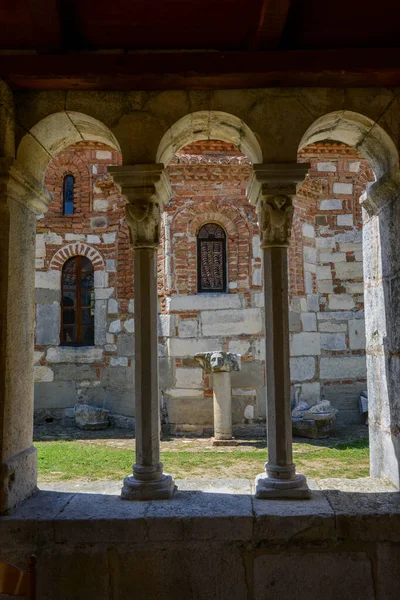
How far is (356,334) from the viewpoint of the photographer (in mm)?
9172

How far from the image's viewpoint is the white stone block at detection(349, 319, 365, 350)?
30.0 feet

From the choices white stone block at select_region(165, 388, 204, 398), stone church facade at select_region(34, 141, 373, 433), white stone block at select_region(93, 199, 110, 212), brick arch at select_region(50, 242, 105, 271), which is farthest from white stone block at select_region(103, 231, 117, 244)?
white stone block at select_region(165, 388, 204, 398)

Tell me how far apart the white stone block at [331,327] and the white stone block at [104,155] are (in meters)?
4.86

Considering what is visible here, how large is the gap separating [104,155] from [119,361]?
374 cm

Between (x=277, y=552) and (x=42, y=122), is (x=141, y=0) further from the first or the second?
(x=277, y=552)

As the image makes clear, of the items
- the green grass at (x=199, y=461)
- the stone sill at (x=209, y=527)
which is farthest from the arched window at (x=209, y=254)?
the stone sill at (x=209, y=527)

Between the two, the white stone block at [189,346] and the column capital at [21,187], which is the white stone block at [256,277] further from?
the column capital at [21,187]

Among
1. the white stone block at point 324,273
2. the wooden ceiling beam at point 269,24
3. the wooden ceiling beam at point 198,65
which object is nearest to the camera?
the wooden ceiling beam at point 269,24

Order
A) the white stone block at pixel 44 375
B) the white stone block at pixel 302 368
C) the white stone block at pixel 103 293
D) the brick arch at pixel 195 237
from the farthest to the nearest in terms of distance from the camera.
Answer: the white stone block at pixel 103 293, the white stone block at pixel 44 375, the white stone block at pixel 302 368, the brick arch at pixel 195 237

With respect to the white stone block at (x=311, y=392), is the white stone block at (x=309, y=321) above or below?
above

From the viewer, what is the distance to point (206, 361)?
765 centimetres

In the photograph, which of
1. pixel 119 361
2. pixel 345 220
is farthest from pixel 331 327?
pixel 119 361

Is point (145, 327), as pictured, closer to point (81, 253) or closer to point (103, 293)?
point (103, 293)

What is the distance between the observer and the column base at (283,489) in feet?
8.53
